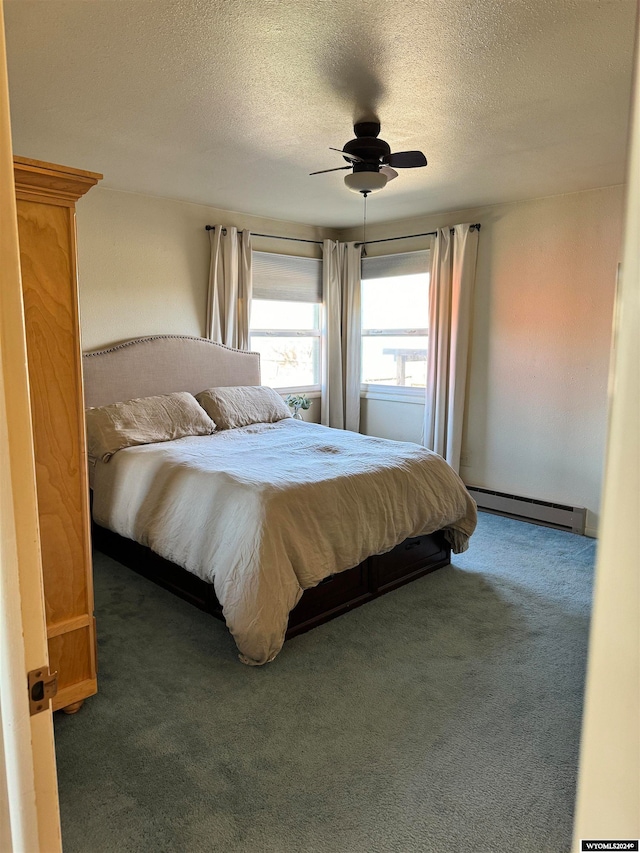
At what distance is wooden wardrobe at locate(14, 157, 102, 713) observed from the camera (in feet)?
6.37

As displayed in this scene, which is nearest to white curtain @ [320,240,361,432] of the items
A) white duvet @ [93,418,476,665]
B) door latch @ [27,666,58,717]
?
white duvet @ [93,418,476,665]

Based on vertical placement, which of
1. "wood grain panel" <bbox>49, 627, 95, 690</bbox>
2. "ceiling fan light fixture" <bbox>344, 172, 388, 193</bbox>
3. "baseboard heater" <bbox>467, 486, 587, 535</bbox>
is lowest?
"baseboard heater" <bbox>467, 486, 587, 535</bbox>

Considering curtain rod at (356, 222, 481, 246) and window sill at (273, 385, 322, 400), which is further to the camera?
window sill at (273, 385, 322, 400)

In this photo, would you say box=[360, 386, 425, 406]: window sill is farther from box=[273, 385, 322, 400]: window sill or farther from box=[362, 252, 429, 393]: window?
box=[273, 385, 322, 400]: window sill

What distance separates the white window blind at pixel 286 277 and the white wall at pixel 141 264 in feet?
1.31

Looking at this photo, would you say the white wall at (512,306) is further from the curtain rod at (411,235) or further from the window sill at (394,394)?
the window sill at (394,394)

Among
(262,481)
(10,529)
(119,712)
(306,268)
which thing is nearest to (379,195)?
(306,268)

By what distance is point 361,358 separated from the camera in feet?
19.2

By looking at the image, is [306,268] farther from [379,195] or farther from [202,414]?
[202,414]

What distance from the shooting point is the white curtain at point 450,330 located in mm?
4766

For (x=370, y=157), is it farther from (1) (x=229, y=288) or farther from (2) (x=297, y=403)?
(2) (x=297, y=403)

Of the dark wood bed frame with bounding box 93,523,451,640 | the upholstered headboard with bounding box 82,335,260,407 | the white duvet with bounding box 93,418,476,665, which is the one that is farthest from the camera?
the upholstered headboard with bounding box 82,335,260,407

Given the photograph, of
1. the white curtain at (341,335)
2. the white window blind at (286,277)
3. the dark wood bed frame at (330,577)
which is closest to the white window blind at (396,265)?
the white curtain at (341,335)

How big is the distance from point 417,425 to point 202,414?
2.20 m
